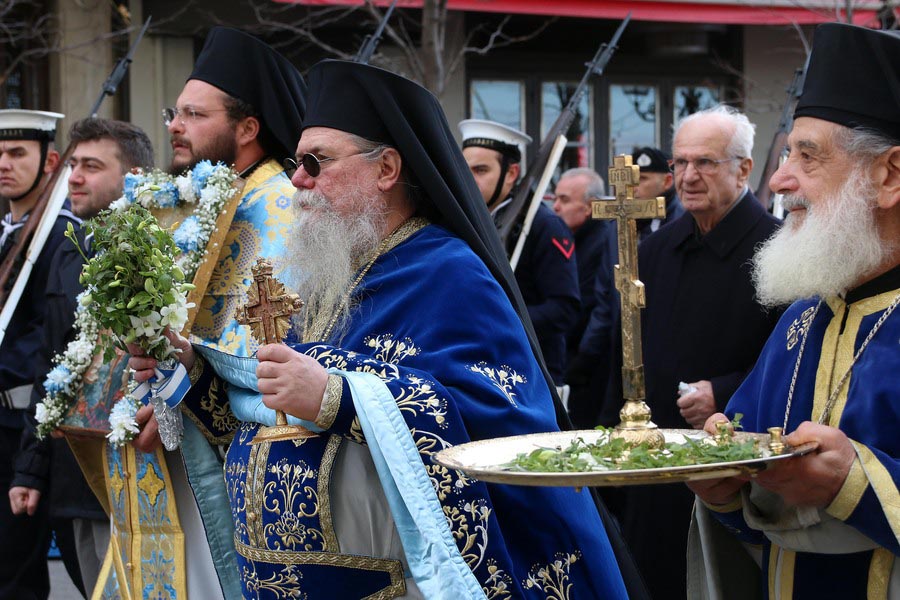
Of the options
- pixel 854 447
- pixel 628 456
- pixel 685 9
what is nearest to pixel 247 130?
pixel 628 456

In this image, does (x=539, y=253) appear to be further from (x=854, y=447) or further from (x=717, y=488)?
(x=854, y=447)

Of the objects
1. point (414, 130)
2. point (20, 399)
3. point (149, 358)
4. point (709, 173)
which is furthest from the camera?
point (20, 399)

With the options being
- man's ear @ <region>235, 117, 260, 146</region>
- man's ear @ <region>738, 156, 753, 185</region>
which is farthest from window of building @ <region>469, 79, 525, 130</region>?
man's ear @ <region>235, 117, 260, 146</region>

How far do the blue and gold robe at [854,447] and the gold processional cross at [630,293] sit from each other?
1.34 ft

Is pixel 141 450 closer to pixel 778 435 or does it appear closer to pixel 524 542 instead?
pixel 524 542

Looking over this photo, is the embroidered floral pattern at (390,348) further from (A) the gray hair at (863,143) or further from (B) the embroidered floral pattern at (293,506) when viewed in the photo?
(A) the gray hair at (863,143)

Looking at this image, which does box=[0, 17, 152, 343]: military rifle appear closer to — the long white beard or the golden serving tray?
the golden serving tray

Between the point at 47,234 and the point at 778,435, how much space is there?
4.60m

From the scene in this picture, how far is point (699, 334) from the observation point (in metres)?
5.04

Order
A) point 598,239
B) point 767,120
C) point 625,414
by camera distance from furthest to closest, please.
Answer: point 767,120, point 598,239, point 625,414

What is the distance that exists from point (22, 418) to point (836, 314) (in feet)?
14.7

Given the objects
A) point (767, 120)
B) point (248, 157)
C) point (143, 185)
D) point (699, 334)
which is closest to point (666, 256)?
point (699, 334)

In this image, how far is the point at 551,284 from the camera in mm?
7293

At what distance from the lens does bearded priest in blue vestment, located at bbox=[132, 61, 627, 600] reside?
127 inches
